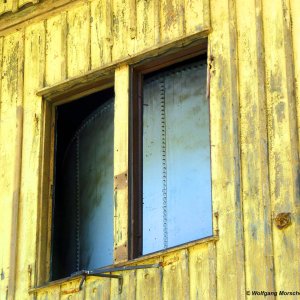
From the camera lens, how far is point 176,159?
29.1ft

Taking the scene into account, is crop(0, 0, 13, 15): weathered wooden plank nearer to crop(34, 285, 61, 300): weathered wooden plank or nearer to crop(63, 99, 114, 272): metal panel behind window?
crop(63, 99, 114, 272): metal panel behind window

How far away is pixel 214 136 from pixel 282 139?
64 cm

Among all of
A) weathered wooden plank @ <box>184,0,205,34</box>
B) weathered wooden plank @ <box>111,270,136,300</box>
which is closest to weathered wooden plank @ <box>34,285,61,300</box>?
weathered wooden plank @ <box>111,270,136,300</box>

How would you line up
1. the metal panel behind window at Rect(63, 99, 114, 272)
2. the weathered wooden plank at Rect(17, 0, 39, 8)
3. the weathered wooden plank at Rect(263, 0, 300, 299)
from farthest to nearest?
1. the weathered wooden plank at Rect(17, 0, 39, 8)
2. the metal panel behind window at Rect(63, 99, 114, 272)
3. the weathered wooden plank at Rect(263, 0, 300, 299)

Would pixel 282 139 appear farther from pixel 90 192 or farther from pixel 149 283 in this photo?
pixel 90 192

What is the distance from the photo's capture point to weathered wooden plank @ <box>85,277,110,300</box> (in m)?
8.41

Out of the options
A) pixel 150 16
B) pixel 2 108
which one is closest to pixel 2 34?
pixel 2 108

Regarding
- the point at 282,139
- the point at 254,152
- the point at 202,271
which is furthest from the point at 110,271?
the point at 282,139

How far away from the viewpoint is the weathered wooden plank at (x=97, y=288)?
841cm

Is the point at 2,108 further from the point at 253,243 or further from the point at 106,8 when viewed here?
the point at 253,243

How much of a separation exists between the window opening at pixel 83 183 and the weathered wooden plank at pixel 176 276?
54.8 inches

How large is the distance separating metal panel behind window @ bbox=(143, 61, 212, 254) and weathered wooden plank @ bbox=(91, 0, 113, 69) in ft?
1.45

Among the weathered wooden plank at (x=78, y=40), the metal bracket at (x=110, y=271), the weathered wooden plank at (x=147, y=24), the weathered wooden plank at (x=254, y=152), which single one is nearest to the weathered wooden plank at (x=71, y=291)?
the metal bracket at (x=110, y=271)

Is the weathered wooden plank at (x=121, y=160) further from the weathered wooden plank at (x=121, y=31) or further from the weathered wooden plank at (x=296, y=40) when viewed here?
the weathered wooden plank at (x=296, y=40)
